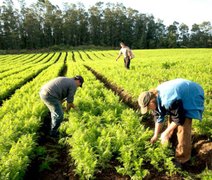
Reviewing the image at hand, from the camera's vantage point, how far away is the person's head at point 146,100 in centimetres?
499

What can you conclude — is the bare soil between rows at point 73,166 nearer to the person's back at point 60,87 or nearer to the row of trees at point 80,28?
the person's back at point 60,87

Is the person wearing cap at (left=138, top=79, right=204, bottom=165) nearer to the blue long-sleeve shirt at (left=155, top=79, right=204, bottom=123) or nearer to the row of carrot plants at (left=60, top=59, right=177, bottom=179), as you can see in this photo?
the blue long-sleeve shirt at (left=155, top=79, right=204, bottom=123)

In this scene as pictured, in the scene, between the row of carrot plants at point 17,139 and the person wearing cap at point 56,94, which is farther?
the person wearing cap at point 56,94

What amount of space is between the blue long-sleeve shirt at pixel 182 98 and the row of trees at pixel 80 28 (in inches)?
3431

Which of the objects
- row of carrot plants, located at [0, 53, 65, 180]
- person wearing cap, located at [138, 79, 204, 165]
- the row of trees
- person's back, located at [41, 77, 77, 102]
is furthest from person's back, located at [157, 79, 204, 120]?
the row of trees

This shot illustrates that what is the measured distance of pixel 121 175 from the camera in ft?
18.0

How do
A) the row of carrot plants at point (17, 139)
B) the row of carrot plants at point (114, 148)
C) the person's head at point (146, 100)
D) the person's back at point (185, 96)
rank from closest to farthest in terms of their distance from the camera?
1. the person's head at point (146, 100)
2. the person's back at point (185, 96)
3. the row of carrot plants at point (17, 139)
4. the row of carrot plants at point (114, 148)

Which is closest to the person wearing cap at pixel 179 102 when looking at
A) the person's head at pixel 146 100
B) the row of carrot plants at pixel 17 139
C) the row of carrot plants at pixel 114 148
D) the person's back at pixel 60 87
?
the person's head at pixel 146 100

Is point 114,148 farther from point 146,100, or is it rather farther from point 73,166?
point 146,100

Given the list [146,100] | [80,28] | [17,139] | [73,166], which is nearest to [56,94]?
[17,139]

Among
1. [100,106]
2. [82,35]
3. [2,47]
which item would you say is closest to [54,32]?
[82,35]

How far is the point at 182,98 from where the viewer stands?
5.12 metres

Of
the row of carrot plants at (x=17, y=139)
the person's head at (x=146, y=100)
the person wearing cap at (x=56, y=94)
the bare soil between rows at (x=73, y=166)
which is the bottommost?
the bare soil between rows at (x=73, y=166)

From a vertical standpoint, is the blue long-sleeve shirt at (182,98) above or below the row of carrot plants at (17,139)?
above
